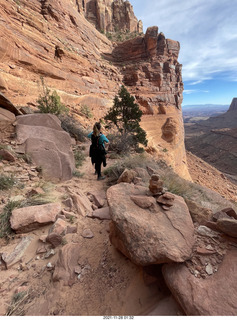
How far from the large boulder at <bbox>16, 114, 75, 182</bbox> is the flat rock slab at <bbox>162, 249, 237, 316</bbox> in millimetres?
3332

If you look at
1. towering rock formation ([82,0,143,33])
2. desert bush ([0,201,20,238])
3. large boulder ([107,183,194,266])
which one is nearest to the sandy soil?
desert bush ([0,201,20,238])

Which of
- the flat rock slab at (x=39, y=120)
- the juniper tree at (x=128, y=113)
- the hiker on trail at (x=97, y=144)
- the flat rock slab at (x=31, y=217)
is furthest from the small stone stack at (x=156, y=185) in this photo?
the juniper tree at (x=128, y=113)

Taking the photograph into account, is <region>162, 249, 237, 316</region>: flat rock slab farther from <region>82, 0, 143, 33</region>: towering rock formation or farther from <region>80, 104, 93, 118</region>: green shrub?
<region>82, 0, 143, 33</region>: towering rock formation

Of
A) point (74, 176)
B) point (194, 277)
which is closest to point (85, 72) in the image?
point (74, 176)

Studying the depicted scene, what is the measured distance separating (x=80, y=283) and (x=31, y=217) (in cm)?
125

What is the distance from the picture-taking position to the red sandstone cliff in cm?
1045

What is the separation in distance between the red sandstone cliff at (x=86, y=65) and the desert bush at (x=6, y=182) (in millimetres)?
7719

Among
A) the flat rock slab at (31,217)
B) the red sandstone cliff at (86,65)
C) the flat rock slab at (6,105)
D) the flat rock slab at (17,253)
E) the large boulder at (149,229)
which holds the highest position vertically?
the red sandstone cliff at (86,65)

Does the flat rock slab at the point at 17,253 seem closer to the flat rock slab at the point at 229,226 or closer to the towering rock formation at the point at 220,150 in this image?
the flat rock slab at the point at 229,226

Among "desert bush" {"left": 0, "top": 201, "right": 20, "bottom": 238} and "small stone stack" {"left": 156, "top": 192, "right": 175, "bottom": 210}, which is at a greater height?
"small stone stack" {"left": 156, "top": 192, "right": 175, "bottom": 210}

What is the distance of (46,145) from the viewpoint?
168 inches

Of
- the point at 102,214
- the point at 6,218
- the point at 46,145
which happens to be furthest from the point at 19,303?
the point at 46,145

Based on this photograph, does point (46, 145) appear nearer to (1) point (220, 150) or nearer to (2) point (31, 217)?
(2) point (31, 217)

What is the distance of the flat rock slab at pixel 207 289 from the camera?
1182 millimetres
